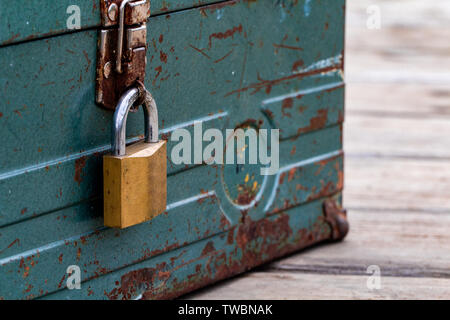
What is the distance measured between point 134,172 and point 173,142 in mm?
139

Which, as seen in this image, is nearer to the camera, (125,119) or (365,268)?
(125,119)

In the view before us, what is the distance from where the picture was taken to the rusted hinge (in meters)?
1.65

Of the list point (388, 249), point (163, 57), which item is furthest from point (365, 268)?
point (163, 57)

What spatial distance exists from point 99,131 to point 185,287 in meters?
0.33

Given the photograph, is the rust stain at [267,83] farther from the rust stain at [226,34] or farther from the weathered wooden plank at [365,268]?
the weathered wooden plank at [365,268]

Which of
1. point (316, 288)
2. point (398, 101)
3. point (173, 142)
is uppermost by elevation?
point (398, 101)

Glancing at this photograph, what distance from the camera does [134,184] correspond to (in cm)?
121

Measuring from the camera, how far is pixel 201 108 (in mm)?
1360

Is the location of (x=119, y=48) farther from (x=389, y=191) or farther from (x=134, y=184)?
(x=389, y=191)

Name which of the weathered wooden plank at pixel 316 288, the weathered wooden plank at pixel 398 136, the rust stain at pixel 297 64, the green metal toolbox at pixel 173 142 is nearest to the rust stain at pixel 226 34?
the green metal toolbox at pixel 173 142

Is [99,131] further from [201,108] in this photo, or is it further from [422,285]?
[422,285]

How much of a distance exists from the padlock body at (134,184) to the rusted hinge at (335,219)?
48cm

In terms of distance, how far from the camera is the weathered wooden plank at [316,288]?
1449mm

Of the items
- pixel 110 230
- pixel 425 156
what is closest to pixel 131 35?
pixel 110 230
